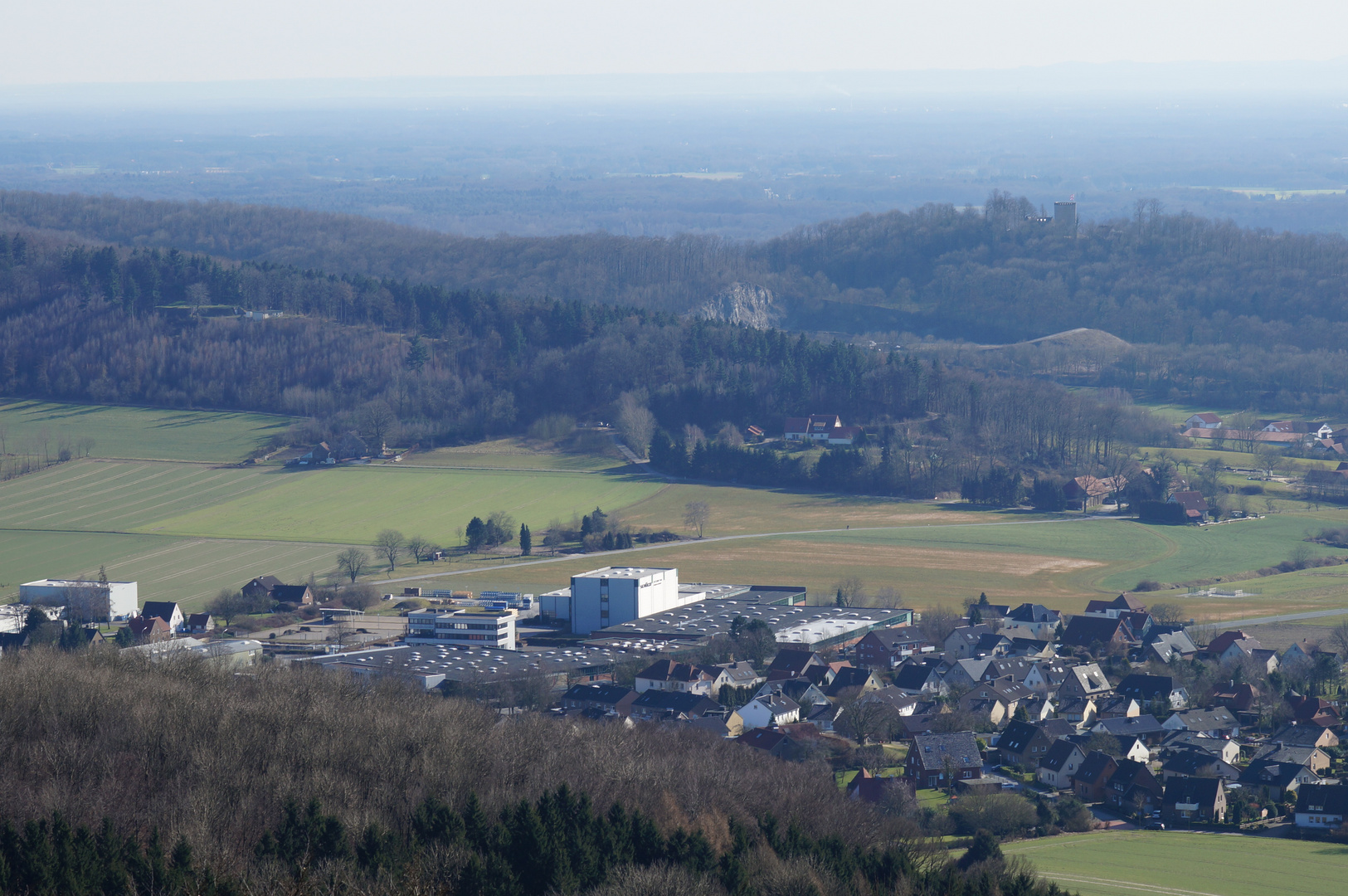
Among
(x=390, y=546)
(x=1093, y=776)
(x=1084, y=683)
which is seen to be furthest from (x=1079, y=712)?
(x=390, y=546)

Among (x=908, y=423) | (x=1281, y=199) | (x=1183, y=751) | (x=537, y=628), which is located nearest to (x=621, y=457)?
(x=908, y=423)

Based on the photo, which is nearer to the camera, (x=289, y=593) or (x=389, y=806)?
(x=389, y=806)

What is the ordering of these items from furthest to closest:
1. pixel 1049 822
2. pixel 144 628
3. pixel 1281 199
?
pixel 1281 199 < pixel 144 628 < pixel 1049 822

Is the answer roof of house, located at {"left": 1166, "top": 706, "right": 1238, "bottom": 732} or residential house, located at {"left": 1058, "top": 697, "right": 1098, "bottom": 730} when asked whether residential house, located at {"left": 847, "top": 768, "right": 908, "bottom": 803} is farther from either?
roof of house, located at {"left": 1166, "top": 706, "right": 1238, "bottom": 732}

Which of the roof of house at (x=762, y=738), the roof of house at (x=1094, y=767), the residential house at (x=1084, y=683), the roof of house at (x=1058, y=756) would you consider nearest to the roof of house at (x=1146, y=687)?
the residential house at (x=1084, y=683)

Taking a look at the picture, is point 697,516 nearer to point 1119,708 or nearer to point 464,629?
point 464,629

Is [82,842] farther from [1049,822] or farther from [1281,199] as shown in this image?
[1281,199]
